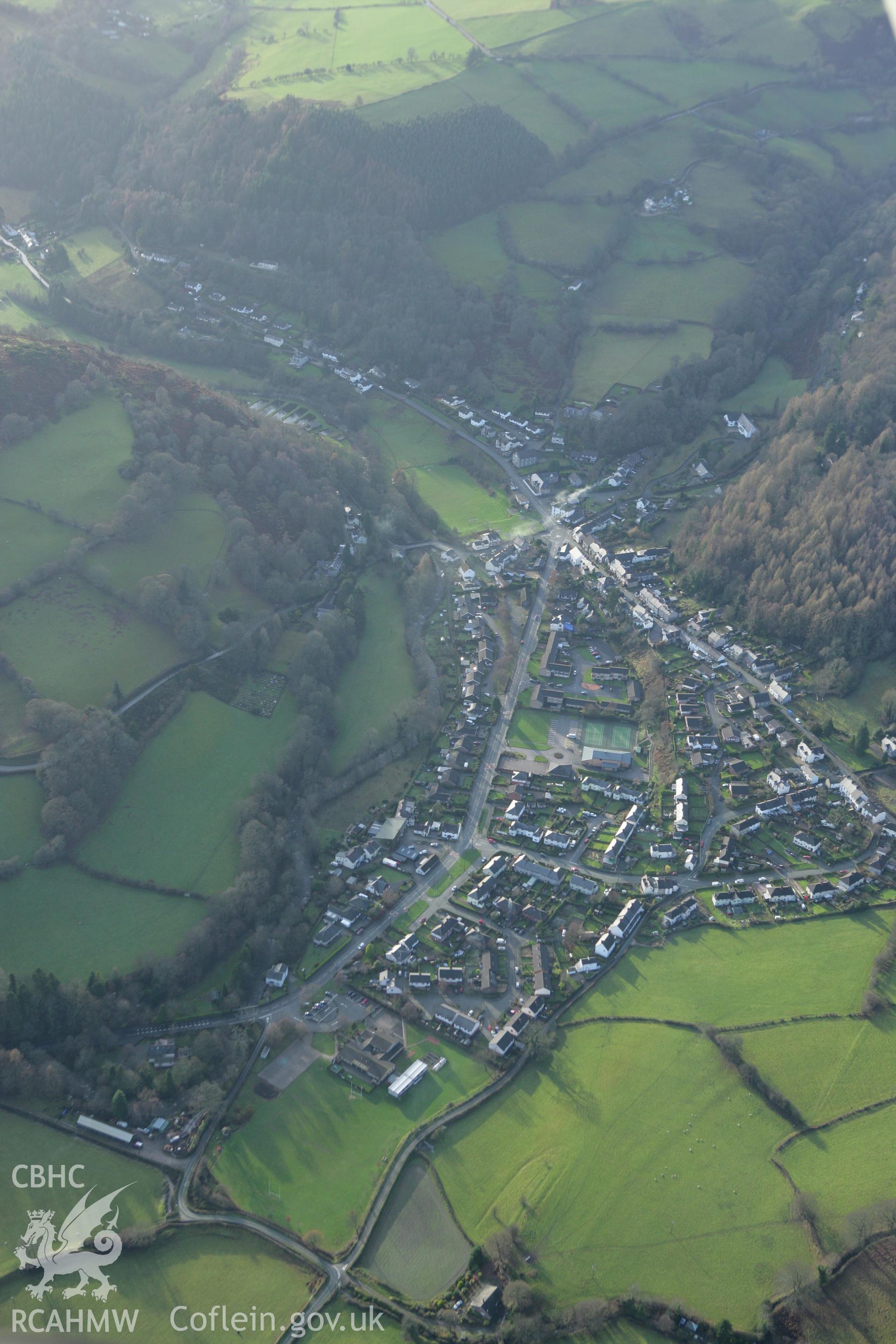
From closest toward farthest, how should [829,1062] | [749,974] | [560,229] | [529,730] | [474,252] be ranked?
[829,1062] < [749,974] < [529,730] < [474,252] < [560,229]

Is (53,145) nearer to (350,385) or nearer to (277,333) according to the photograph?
(277,333)

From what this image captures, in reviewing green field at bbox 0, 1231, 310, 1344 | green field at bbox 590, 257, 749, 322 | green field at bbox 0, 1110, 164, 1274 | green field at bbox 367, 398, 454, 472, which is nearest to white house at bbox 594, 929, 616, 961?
green field at bbox 0, 1231, 310, 1344

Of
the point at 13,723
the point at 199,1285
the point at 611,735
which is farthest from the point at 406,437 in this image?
the point at 199,1285

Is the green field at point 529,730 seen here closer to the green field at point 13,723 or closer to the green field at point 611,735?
the green field at point 611,735

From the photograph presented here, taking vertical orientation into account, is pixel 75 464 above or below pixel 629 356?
below

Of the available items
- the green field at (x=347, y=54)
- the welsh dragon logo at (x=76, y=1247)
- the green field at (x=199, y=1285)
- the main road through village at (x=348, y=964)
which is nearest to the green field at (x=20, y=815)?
the main road through village at (x=348, y=964)

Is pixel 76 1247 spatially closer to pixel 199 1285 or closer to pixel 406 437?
pixel 199 1285

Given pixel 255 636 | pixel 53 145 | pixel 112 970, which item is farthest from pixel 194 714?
pixel 53 145
